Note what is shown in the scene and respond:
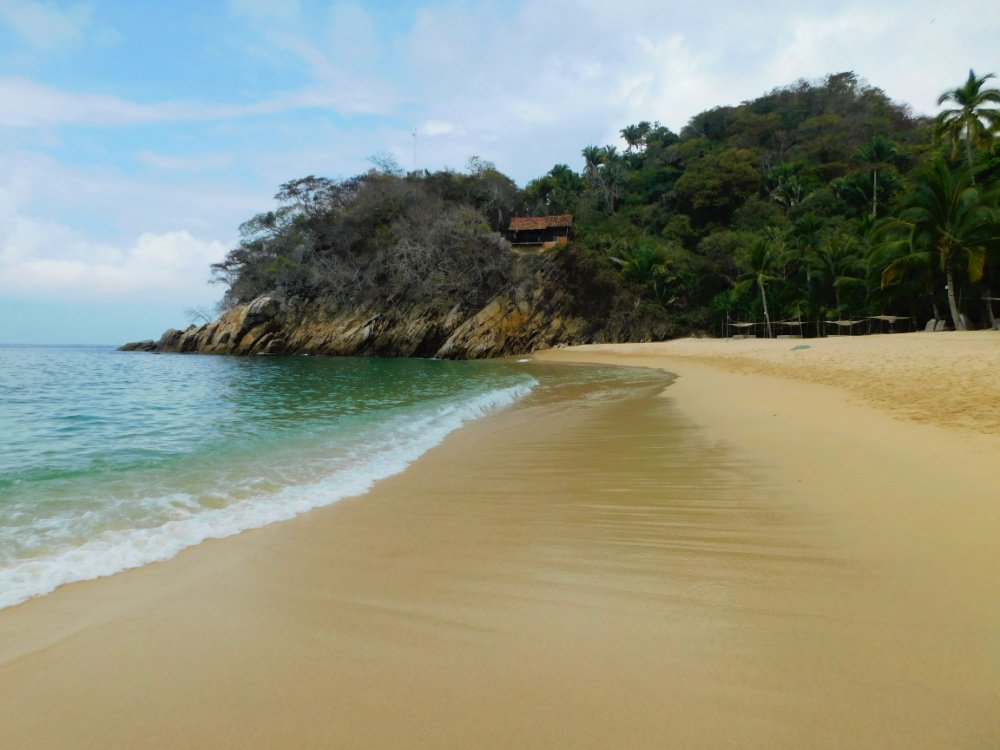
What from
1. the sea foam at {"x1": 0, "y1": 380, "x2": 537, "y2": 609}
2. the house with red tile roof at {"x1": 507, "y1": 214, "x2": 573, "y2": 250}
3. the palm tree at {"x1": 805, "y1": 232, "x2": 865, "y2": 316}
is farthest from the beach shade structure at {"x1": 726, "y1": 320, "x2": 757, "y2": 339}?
the sea foam at {"x1": 0, "y1": 380, "x2": 537, "y2": 609}

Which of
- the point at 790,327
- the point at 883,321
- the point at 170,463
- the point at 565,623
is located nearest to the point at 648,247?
the point at 790,327

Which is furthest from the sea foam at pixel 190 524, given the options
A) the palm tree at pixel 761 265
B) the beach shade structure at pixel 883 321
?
the palm tree at pixel 761 265

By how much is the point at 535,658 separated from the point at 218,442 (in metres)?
7.41

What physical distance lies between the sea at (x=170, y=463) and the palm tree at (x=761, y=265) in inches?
1133

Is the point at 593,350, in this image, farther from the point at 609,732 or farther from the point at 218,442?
the point at 609,732

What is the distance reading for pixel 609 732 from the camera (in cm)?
180

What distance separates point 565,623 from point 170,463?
622 cm

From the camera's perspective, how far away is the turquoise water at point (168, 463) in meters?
3.99

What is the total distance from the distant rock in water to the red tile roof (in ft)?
21.9

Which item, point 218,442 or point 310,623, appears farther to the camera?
point 218,442

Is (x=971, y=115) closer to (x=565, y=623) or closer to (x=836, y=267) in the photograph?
(x=836, y=267)

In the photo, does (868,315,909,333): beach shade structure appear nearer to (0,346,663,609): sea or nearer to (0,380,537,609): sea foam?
(0,346,663,609): sea

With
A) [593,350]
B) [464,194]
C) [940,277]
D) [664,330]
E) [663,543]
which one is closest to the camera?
[663,543]

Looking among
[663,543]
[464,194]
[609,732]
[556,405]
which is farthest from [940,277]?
[464,194]
